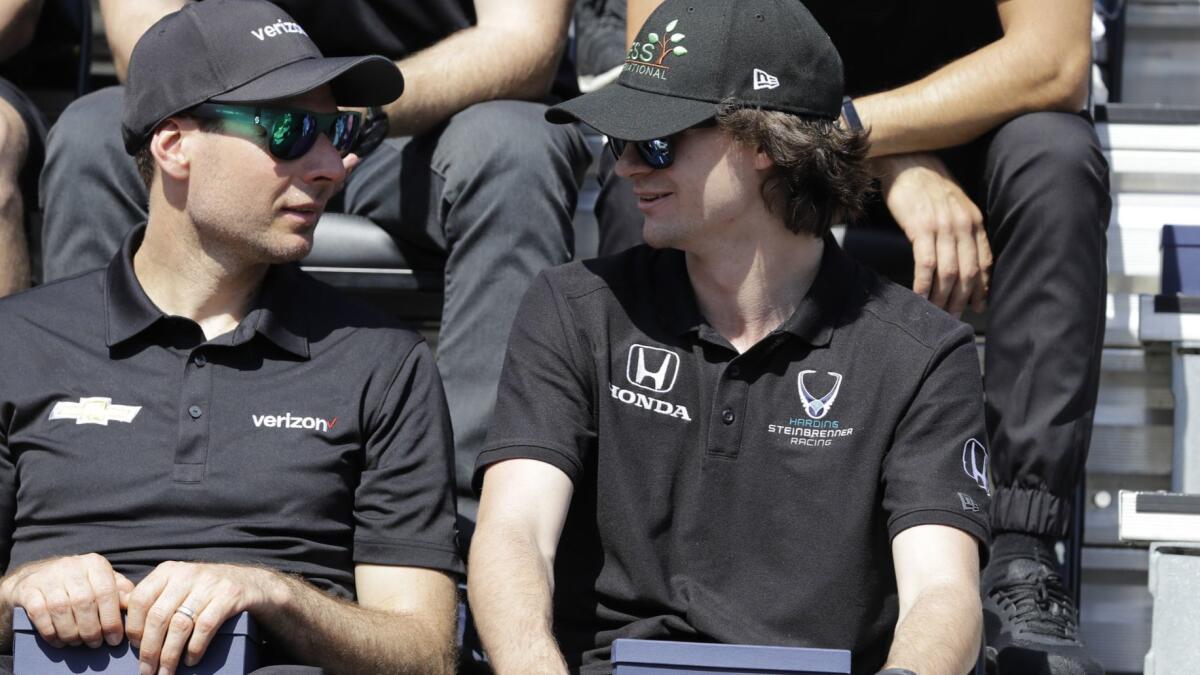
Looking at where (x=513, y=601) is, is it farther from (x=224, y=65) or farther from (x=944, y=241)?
(x=944, y=241)

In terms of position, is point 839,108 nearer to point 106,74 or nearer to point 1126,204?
point 1126,204

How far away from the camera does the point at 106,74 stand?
15.5 ft

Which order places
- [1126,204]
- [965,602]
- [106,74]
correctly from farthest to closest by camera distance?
[106,74] → [1126,204] → [965,602]

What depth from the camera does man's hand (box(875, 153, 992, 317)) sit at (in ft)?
10.6

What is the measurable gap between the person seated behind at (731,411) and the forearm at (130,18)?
3.70 feet

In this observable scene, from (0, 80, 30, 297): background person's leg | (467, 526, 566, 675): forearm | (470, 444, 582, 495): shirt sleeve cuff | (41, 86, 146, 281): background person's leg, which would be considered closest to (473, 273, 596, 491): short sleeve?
(470, 444, 582, 495): shirt sleeve cuff

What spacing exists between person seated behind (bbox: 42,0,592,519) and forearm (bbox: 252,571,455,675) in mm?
502

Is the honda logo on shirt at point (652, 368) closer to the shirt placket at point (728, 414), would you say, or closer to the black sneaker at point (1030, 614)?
the shirt placket at point (728, 414)

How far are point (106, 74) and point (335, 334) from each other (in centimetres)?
216

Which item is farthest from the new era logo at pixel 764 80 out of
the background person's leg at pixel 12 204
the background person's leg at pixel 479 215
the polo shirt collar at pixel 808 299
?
the background person's leg at pixel 12 204

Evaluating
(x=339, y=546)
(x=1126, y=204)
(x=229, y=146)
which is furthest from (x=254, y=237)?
(x=1126, y=204)

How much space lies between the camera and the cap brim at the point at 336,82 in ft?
9.45

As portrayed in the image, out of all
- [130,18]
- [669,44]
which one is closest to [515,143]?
[669,44]

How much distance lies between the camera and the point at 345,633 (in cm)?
257
